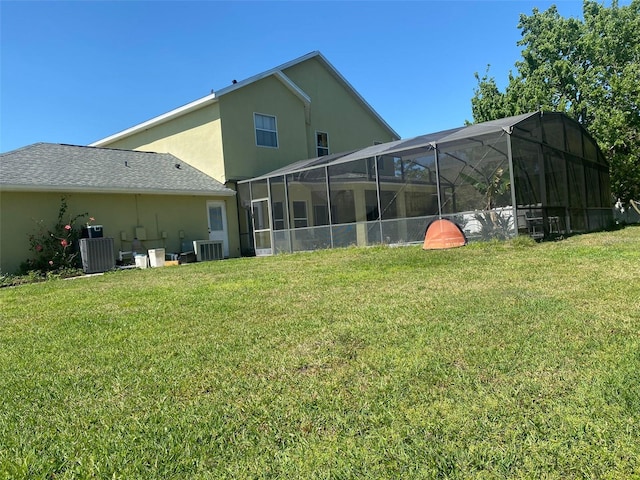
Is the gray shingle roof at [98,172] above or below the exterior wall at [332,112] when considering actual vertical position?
below

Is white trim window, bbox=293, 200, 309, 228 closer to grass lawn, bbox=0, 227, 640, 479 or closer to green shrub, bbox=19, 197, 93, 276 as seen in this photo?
green shrub, bbox=19, 197, 93, 276

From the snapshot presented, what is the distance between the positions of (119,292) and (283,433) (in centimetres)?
581

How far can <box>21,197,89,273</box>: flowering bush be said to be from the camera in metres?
11.9

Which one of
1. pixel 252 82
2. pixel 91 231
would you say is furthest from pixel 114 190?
pixel 252 82

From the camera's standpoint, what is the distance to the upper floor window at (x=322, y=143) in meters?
20.7

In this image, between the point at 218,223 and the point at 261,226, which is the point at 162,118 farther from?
the point at 261,226

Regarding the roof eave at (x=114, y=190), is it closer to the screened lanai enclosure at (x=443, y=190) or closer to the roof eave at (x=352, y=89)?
the screened lanai enclosure at (x=443, y=190)

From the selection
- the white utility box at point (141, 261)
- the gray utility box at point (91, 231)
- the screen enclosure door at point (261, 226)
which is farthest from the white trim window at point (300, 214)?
the gray utility box at point (91, 231)

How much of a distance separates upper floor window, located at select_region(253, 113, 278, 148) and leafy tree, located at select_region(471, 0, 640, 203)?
1330cm

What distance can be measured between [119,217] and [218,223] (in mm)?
3726

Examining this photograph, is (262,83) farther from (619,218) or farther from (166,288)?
(619,218)

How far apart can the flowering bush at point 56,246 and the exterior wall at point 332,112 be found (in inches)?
417

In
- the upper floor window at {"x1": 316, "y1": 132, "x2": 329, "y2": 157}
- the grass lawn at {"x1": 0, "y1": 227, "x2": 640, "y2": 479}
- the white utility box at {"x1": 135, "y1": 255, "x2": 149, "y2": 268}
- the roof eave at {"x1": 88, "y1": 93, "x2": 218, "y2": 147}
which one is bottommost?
the grass lawn at {"x1": 0, "y1": 227, "x2": 640, "y2": 479}

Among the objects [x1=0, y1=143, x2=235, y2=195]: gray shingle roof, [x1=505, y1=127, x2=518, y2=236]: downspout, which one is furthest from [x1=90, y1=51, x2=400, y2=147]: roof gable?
[x1=505, y1=127, x2=518, y2=236]: downspout
